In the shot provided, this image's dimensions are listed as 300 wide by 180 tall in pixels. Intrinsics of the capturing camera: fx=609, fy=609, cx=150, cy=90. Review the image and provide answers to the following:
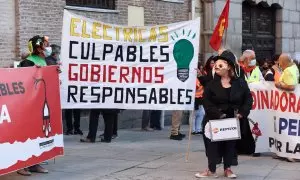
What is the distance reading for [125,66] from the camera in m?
10.7

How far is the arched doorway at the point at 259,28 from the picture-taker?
2004cm

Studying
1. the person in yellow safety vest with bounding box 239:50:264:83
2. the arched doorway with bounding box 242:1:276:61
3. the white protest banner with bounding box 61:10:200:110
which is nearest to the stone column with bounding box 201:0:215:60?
the arched doorway with bounding box 242:1:276:61

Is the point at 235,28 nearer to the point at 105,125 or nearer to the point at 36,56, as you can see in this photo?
the point at 105,125

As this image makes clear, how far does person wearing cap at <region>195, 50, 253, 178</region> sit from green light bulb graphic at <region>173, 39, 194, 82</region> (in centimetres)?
205

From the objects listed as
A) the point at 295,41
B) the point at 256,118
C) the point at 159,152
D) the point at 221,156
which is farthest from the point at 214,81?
the point at 295,41

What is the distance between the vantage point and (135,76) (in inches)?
419

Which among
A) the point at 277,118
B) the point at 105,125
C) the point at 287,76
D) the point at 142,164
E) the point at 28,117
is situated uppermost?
the point at 287,76

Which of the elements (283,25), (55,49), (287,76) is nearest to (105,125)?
(55,49)

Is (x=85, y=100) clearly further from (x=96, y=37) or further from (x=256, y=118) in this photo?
(x=256, y=118)

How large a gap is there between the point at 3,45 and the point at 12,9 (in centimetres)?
77

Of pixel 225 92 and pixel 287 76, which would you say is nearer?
pixel 225 92

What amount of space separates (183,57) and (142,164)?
206 cm

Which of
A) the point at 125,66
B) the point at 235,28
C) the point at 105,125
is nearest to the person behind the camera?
the point at 125,66

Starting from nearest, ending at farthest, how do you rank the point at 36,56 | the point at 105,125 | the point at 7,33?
the point at 36,56, the point at 105,125, the point at 7,33
